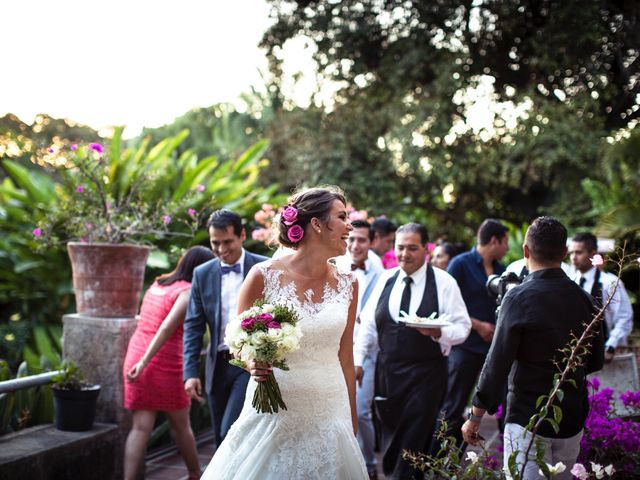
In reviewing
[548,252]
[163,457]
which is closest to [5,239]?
[163,457]

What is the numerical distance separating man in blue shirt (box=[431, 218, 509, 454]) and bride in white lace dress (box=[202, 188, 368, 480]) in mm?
2724

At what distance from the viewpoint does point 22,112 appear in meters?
29.9

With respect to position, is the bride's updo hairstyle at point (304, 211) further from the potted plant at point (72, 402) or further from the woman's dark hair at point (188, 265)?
the potted plant at point (72, 402)

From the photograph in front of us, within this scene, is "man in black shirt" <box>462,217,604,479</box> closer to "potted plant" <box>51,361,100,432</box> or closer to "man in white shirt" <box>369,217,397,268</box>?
"potted plant" <box>51,361,100,432</box>

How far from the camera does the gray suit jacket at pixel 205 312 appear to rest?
5.00 m

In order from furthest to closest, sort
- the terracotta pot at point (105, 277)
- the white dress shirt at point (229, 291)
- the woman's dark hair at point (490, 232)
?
1. the woman's dark hair at point (490, 232)
2. the terracotta pot at point (105, 277)
3. the white dress shirt at point (229, 291)

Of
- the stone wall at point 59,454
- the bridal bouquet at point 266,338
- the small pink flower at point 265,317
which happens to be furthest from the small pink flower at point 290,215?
the stone wall at point 59,454

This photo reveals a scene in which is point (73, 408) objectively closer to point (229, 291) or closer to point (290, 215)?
point (229, 291)

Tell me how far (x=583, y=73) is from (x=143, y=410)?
43.4 ft

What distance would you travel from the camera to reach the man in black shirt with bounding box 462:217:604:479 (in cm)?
344

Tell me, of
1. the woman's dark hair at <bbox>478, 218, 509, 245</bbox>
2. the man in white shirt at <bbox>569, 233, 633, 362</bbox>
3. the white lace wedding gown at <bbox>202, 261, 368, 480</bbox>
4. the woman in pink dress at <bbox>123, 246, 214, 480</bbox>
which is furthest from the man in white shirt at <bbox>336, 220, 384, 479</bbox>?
the man in white shirt at <bbox>569, 233, 633, 362</bbox>

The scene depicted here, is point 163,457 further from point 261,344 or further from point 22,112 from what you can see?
point 22,112

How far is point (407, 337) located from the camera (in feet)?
17.6

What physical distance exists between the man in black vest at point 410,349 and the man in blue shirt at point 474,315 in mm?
656
